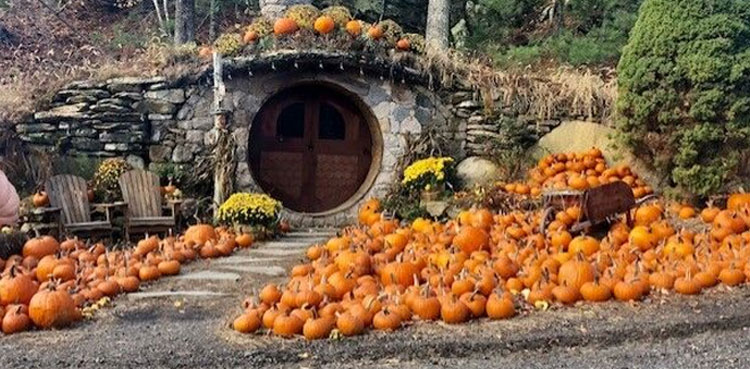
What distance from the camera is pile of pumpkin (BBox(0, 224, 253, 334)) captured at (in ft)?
14.5

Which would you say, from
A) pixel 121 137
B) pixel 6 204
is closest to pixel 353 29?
pixel 121 137

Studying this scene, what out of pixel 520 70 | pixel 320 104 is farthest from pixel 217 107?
pixel 520 70

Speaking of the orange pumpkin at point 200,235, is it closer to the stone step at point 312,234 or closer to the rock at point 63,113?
the stone step at point 312,234

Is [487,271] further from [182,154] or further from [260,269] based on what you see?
[182,154]

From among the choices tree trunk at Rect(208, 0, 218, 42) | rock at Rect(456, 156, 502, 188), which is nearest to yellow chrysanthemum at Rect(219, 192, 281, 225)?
rock at Rect(456, 156, 502, 188)

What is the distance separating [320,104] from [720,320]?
6.27m

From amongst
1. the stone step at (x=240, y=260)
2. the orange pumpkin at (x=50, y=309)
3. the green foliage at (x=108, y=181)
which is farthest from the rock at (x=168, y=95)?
the orange pumpkin at (x=50, y=309)

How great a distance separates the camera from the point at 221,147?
8.92 metres

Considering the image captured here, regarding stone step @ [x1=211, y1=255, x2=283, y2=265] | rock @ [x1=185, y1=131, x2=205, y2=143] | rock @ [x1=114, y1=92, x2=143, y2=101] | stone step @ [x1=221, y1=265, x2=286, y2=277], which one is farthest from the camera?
rock @ [x1=185, y1=131, x2=205, y2=143]

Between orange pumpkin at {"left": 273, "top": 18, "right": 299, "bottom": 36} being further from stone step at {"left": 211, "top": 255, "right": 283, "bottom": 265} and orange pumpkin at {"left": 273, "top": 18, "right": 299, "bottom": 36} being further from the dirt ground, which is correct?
the dirt ground

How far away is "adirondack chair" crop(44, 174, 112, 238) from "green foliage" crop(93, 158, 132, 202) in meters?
0.30

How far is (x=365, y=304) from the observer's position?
4344mm

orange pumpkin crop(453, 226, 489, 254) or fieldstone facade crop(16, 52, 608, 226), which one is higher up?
fieldstone facade crop(16, 52, 608, 226)

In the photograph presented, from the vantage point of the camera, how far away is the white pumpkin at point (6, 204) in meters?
6.69
